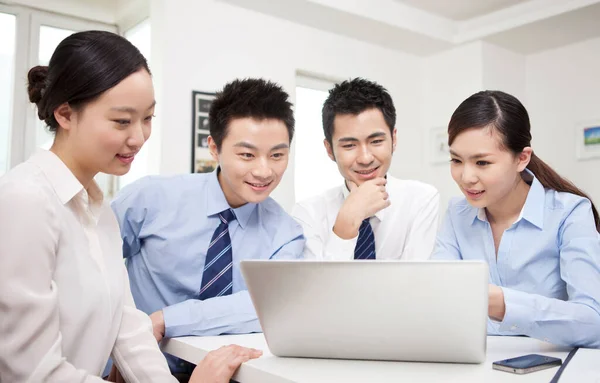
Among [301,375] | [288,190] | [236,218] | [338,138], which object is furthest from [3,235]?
[288,190]

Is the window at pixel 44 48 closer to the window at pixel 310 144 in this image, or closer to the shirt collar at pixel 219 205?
the window at pixel 310 144

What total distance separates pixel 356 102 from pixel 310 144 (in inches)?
105

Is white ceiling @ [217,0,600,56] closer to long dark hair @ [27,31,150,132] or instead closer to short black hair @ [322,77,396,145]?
short black hair @ [322,77,396,145]

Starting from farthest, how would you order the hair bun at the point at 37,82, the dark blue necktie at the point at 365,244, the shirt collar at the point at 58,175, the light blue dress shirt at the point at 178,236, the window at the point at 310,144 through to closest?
the window at the point at 310,144, the dark blue necktie at the point at 365,244, the light blue dress shirt at the point at 178,236, the hair bun at the point at 37,82, the shirt collar at the point at 58,175

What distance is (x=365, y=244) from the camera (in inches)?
75.8

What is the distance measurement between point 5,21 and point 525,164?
396 centimetres

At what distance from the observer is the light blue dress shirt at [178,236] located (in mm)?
1586

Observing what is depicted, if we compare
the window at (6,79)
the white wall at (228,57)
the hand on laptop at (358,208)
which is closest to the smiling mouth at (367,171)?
the hand on laptop at (358,208)

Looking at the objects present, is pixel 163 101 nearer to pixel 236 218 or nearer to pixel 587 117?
pixel 236 218

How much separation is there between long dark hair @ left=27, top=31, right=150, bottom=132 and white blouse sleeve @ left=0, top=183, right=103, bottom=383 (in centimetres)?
21

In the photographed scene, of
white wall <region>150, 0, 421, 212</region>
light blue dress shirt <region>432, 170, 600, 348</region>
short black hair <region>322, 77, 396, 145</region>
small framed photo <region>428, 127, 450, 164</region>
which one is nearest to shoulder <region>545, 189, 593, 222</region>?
light blue dress shirt <region>432, 170, 600, 348</region>

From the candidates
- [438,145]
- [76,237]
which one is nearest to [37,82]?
[76,237]

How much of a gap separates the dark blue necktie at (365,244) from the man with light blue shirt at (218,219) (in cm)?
30

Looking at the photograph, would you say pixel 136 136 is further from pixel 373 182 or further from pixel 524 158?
pixel 524 158
